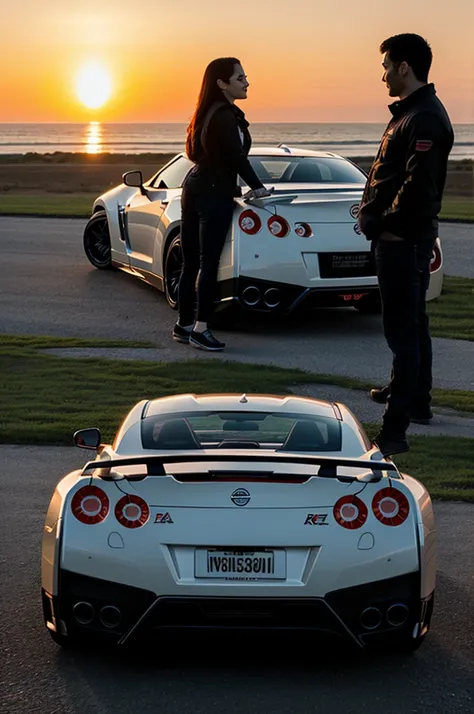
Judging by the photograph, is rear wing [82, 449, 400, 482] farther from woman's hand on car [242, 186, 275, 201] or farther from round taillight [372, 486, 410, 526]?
woman's hand on car [242, 186, 275, 201]

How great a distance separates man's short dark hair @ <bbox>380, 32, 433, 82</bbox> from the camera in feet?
25.8

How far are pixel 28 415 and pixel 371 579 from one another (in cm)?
512

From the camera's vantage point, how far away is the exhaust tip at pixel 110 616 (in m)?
4.71

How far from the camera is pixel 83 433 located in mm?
5457

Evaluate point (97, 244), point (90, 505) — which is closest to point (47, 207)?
point (97, 244)

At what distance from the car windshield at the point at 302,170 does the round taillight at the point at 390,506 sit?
823 centimetres

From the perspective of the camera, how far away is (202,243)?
11.4 metres

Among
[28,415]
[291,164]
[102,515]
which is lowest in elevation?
[28,415]

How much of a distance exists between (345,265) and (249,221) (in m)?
0.95

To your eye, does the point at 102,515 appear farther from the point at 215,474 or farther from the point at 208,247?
the point at 208,247

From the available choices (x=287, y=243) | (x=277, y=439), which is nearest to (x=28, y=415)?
(x=287, y=243)

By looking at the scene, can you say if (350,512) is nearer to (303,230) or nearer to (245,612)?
(245,612)

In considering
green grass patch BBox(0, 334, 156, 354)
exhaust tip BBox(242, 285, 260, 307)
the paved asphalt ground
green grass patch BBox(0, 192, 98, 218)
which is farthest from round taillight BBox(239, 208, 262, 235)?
green grass patch BBox(0, 192, 98, 218)

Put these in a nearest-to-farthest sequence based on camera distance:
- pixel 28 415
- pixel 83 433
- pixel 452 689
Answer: pixel 452 689
pixel 83 433
pixel 28 415
